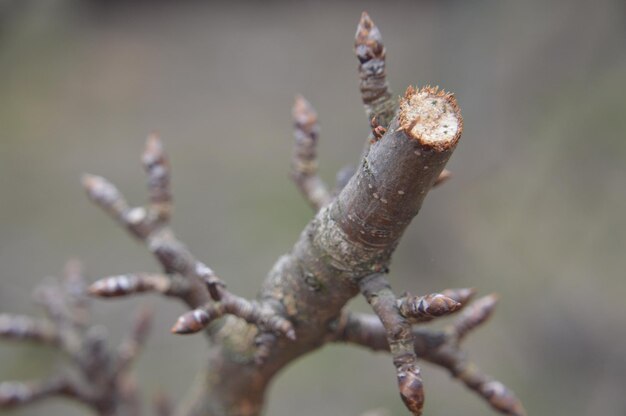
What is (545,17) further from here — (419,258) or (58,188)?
(58,188)

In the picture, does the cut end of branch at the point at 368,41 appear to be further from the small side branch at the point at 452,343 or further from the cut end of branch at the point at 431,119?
the small side branch at the point at 452,343

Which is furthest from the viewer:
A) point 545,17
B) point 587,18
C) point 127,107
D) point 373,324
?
point 127,107

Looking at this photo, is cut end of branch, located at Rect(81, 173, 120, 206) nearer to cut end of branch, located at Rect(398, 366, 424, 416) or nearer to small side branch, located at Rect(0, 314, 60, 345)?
small side branch, located at Rect(0, 314, 60, 345)

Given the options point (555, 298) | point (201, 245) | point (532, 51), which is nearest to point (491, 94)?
point (532, 51)

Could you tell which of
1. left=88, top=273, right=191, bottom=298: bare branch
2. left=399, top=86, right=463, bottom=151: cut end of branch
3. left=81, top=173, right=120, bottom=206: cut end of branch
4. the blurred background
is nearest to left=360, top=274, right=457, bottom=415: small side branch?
left=399, top=86, right=463, bottom=151: cut end of branch

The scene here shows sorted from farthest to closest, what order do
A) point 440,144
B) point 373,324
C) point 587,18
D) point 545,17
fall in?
point 545,17 → point 587,18 → point 373,324 → point 440,144

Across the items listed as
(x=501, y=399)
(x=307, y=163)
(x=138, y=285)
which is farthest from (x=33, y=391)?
(x=501, y=399)
